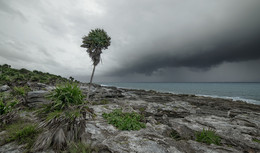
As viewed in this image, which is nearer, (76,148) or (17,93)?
(76,148)

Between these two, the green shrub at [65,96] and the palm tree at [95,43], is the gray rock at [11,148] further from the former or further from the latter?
the palm tree at [95,43]

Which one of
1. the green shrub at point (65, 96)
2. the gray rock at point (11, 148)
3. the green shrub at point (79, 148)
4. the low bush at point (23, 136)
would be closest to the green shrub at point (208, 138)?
the green shrub at point (79, 148)

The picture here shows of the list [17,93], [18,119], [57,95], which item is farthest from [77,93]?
[17,93]

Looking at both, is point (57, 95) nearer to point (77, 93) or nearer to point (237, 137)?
point (77, 93)

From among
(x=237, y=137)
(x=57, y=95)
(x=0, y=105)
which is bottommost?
(x=237, y=137)

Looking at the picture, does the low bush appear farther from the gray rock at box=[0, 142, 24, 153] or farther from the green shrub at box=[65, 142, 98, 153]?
the green shrub at box=[65, 142, 98, 153]

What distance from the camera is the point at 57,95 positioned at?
4902 mm

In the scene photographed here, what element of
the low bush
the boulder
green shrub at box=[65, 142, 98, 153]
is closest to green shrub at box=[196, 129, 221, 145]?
green shrub at box=[65, 142, 98, 153]

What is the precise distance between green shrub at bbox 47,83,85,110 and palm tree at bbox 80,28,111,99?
13.7 metres

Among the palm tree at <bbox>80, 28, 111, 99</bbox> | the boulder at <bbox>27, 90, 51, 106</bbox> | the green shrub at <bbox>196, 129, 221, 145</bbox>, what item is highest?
the palm tree at <bbox>80, 28, 111, 99</bbox>

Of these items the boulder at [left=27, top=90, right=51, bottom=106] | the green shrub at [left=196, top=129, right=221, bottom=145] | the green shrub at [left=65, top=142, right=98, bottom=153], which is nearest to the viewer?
the green shrub at [left=65, top=142, right=98, bottom=153]

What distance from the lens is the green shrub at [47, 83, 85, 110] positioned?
470 centimetres

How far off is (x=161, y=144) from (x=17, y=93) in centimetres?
1728

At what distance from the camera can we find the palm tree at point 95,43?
17719 mm
